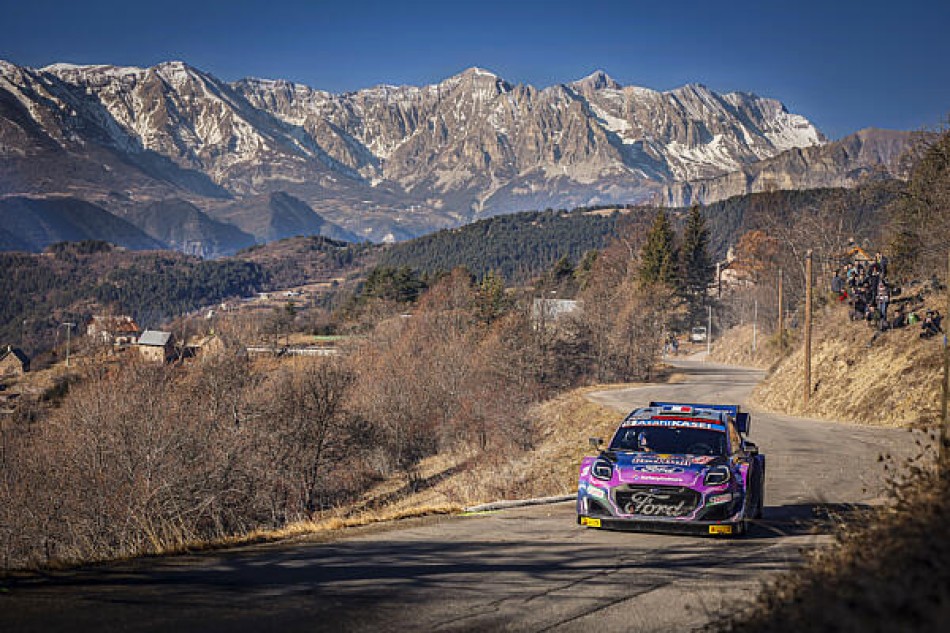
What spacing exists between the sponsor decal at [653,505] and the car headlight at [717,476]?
1.39 ft

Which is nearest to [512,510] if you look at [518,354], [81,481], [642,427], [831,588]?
[642,427]

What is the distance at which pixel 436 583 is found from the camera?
26.3ft

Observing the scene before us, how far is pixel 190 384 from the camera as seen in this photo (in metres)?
44.6

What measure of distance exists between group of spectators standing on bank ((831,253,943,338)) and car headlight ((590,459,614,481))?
1019 inches

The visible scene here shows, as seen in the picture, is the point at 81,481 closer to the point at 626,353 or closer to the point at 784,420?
the point at 784,420

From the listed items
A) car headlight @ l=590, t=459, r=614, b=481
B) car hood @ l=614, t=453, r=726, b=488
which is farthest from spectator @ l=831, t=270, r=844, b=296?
car headlight @ l=590, t=459, r=614, b=481

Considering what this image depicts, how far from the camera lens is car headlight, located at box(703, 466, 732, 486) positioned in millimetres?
10633

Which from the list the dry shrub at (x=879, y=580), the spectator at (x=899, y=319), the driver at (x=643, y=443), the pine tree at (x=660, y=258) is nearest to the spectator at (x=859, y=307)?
the spectator at (x=899, y=319)

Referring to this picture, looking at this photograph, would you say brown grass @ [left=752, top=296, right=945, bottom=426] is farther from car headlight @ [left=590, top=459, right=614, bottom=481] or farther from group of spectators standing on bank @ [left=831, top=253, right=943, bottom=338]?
car headlight @ [left=590, top=459, right=614, bottom=481]

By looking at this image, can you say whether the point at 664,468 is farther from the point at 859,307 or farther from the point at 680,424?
the point at 859,307

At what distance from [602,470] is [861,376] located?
26715 mm

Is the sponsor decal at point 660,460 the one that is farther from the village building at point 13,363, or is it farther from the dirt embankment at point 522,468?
the village building at point 13,363

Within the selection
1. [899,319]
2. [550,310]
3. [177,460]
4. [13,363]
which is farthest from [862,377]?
[13,363]

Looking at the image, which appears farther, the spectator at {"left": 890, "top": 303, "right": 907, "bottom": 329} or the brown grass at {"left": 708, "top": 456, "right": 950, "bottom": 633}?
the spectator at {"left": 890, "top": 303, "right": 907, "bottom": 329}
